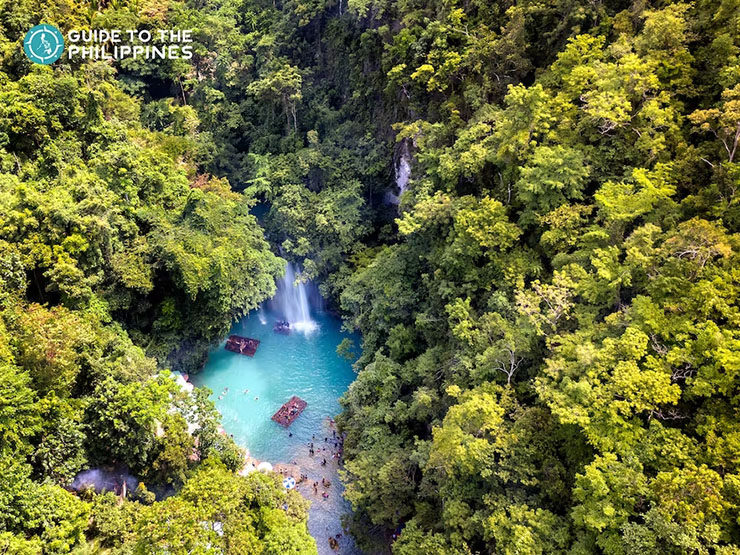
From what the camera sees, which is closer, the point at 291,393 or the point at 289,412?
the point at 289,412

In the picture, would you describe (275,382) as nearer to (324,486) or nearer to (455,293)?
(324,486)

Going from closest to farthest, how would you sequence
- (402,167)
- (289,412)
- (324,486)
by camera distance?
(324,486) → (289,412) → (402,167)

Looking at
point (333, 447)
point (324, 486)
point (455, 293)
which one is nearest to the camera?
point (455, 293)

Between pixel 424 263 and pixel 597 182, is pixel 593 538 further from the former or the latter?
pixel 424 263

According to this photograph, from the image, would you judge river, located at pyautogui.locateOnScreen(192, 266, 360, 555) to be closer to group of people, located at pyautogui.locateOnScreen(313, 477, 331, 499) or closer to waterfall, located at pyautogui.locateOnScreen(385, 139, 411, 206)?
group of people, located at pyautogui.locateOnScreen(313, 477, 331, 499)

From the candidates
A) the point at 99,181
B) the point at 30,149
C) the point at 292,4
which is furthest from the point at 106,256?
the point at 292,4

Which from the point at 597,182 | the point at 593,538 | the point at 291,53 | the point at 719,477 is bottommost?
the point at 593,538

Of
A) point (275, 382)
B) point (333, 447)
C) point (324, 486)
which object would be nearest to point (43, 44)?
point (275, 382)
